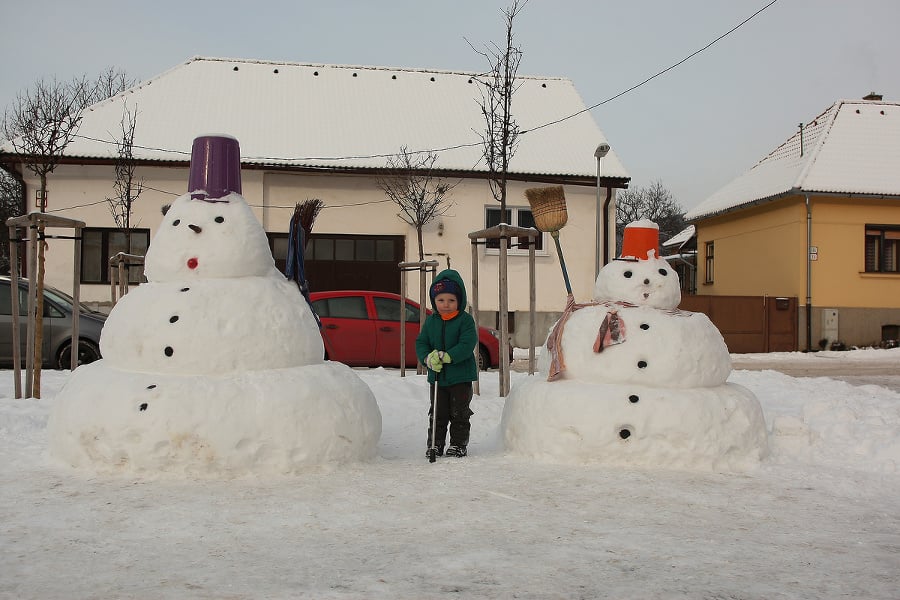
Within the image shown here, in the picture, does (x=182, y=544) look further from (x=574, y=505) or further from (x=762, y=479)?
(x=762, y=479)

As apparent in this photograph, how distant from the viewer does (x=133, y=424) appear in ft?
16.4

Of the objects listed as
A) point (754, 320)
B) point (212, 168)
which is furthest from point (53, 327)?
point (754, 320)

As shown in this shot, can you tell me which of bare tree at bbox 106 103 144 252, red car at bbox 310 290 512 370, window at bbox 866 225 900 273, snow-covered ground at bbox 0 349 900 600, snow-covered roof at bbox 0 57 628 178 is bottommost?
snow-covered ground at bbox 0 349 900 600

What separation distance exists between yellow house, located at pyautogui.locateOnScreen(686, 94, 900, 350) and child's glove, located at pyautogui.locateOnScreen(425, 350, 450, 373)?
17690mm

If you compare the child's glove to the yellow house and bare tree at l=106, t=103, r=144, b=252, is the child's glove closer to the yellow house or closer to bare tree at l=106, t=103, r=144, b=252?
bare tree at l=106, t=103, r=144, b=252

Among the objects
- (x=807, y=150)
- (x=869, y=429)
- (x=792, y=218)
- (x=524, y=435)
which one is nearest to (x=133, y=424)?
(x=524, y=435)

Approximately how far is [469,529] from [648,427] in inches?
75.8

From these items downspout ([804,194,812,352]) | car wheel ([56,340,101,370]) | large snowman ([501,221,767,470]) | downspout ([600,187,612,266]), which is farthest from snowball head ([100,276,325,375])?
downspout ([804,194,812,352])

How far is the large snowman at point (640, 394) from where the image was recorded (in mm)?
5523

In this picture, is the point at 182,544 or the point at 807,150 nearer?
the point at 182,544

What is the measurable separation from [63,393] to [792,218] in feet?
67.3

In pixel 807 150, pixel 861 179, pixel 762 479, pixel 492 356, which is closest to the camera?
pixel 762 479

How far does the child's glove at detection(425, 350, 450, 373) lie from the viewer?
5.89 meters

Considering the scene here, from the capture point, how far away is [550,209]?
7.30 metres
